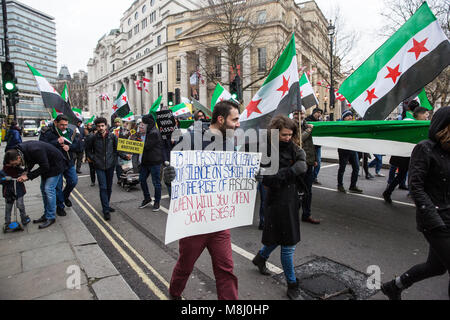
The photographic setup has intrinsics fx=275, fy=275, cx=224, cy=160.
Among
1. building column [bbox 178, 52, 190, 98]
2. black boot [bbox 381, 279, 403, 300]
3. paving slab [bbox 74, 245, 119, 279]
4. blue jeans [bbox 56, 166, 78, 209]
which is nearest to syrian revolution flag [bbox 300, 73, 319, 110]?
black boot [bbox 381, 279, 403, 300]

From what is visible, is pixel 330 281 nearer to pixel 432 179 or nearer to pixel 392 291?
pixel 392 291

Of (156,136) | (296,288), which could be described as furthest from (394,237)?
(156,136)

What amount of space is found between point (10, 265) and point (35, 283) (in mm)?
787

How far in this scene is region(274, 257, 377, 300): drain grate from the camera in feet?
9.37

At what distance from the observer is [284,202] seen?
8.99ft

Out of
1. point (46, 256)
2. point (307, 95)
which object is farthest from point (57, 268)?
point (307, 95)

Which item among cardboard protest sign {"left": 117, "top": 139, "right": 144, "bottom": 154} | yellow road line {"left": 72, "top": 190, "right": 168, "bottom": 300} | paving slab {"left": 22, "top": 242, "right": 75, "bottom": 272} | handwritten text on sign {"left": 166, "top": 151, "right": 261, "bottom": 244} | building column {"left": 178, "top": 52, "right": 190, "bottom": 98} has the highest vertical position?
building column {"left": 178, "top": 52, "right": 190, "bottom": 98}

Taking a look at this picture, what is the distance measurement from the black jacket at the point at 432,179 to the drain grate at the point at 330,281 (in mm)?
1028

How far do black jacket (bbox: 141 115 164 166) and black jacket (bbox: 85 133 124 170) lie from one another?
73 cm

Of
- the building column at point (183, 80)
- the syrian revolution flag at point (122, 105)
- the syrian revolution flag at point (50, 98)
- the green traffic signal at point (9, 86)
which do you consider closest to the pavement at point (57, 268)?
the syrian revolution flag at point (50, 98)

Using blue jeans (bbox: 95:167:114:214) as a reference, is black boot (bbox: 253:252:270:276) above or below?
below

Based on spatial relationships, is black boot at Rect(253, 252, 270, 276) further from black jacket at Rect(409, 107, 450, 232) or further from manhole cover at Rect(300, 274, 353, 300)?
black jacket at Rect(409, 107, 450, 232)

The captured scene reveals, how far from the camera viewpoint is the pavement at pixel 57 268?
2889 millimetres

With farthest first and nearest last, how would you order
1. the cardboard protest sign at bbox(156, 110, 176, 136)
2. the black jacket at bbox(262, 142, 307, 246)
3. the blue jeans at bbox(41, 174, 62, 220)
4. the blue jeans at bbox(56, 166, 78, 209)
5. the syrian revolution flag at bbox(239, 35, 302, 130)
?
the cardboard protest sign at bbox(156, 110, 176, 136) → the blue jeans at bbox(56, 166, 78, 209) → the blue jeans at bbox(41, 174, 62, 220) → the syrian revolution flag at bbox(239, 35, 302, 130) → the black jacket at bbox(262, 142, 307, 246)
